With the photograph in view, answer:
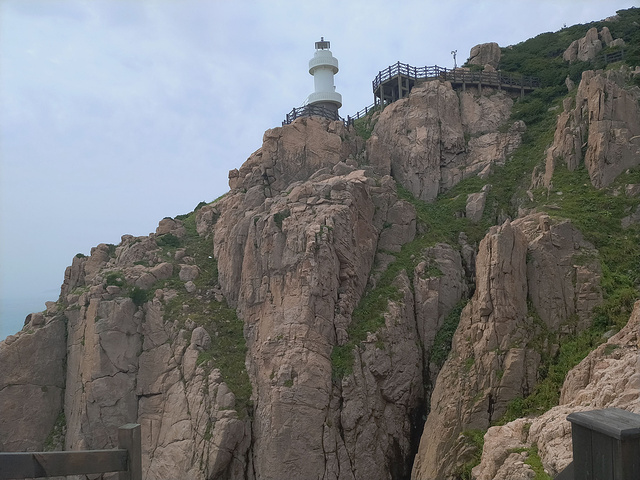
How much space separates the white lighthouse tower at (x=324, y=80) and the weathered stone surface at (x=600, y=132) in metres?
18.5

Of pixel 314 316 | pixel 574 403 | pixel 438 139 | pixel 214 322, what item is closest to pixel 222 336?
pixel 214 322

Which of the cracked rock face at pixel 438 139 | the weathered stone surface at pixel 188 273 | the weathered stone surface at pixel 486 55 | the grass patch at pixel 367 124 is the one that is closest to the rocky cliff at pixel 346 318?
the weathered stone surface at pixel 188 273

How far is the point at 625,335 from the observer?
677 inches

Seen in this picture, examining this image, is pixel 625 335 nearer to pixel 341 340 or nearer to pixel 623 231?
pixel 623 231

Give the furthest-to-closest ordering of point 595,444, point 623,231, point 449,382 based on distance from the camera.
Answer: point 623,231, point 449,382, point 595,444

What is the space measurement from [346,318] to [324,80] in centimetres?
2546

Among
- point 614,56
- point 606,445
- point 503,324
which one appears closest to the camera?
point 606,445

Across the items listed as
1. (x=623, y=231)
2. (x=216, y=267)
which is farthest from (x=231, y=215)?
(x=623, y=231)

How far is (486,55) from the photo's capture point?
46844 millimetres

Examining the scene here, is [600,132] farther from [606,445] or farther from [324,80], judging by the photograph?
[606,445]

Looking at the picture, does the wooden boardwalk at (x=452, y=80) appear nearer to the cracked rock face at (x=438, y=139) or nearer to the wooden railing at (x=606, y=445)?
the cracked rock face at (x=438, y=139)

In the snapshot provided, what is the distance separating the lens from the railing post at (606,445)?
5.14 meters

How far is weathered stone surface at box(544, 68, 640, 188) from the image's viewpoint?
2769cm

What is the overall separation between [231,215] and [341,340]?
1082 cm
